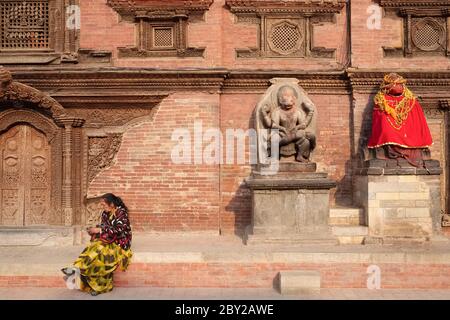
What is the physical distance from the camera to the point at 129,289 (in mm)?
6781

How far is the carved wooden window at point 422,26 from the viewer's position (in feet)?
31.1

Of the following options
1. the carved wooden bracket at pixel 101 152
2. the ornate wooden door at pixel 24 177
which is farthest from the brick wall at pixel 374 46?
the ornate wooden door at pixel 24 177

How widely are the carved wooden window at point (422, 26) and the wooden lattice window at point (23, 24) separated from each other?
25.0 ft

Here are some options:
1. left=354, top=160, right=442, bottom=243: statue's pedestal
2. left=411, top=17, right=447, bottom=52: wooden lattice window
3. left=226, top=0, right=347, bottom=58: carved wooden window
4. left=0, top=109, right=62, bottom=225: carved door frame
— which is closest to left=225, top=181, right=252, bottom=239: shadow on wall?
left=354, top=160, right=442, bottom=243: statue's pedestal

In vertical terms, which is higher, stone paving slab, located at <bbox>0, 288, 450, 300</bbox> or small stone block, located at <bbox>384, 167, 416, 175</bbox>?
small stone block, located at <bbox>384, 167, 416, 175</bbox>

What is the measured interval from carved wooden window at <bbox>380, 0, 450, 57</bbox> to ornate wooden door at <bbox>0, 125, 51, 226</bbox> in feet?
26.4

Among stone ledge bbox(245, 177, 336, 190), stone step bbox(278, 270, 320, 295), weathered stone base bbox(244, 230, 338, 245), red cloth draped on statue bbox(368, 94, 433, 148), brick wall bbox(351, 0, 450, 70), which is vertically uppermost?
brick wall bbox(351, 0, 450, 70)

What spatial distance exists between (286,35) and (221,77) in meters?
1.92

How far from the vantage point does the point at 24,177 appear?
934 cm

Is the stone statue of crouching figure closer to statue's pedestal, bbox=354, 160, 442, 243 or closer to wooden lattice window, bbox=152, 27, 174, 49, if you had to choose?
statue's pedestal, bbox=354, 160, 442, 243

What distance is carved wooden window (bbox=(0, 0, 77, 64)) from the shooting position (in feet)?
30.9

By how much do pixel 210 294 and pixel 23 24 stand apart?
7.31m

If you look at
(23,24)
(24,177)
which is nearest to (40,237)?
(24,177)

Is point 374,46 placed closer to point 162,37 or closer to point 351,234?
point 351,234
